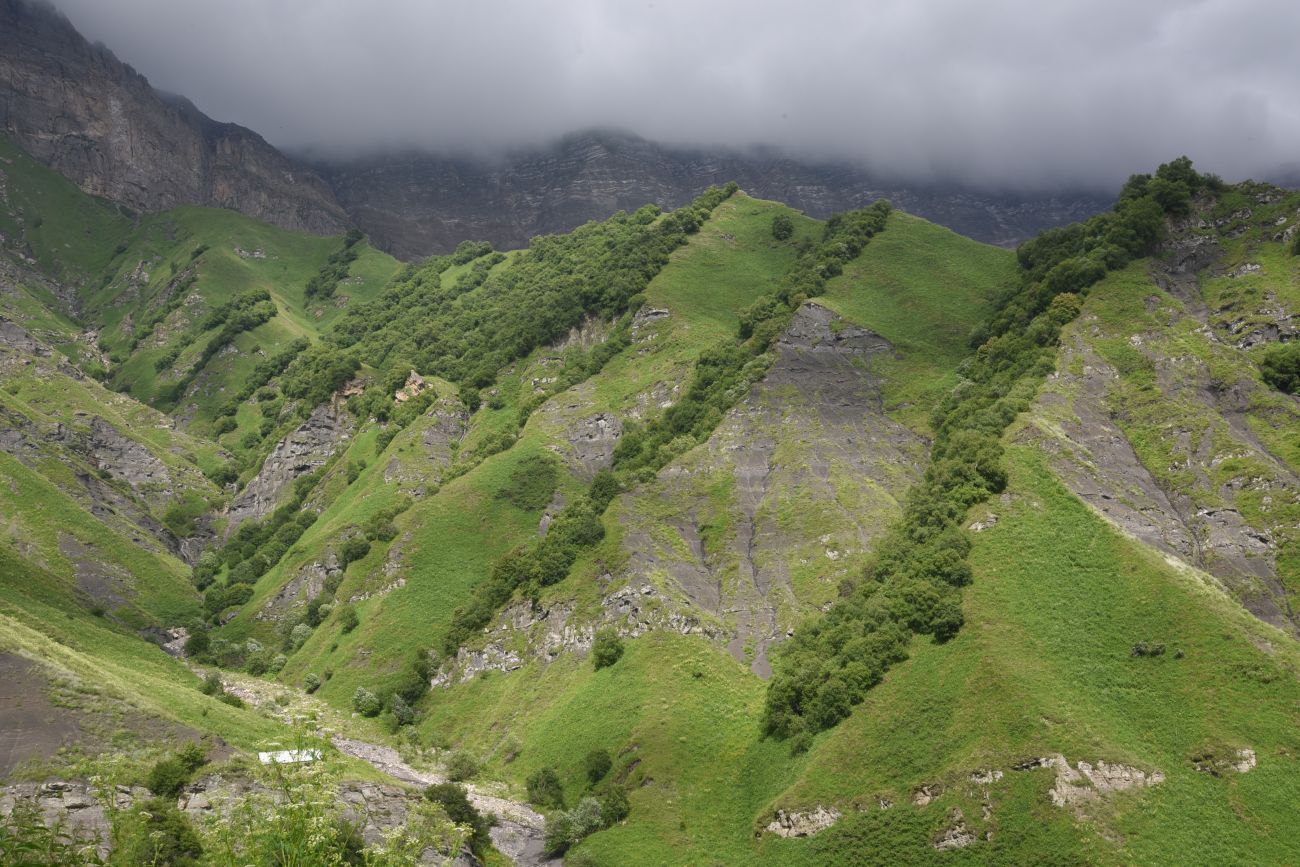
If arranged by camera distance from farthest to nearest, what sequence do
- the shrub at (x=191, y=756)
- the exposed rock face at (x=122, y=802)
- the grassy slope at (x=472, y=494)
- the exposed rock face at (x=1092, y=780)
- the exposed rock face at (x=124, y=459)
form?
the exposed rock face at (x=124, y=459) < the grassy slope at (x=472, y=494) < the exposed rock face at (x=1092, y=780) < the shrub at (x=191, y=756) < the exposed rock face at (x=122, y=802)

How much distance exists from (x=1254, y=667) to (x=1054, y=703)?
48.4 ft

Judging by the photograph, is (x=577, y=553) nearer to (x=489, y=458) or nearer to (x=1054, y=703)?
(x=489, y=458)

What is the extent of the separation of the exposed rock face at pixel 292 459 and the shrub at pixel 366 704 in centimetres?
6387

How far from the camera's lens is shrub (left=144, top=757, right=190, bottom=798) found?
170 feet

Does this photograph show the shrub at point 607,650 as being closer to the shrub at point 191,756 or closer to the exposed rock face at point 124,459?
the shrub at point 191,756

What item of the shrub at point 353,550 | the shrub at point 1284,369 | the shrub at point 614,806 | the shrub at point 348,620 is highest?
the shrub at point 1284,369

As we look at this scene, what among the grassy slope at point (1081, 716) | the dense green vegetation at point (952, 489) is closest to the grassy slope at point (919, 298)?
the dense green vegetation at point (952, 489)

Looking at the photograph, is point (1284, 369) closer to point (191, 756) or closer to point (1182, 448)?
point (1182, 448)

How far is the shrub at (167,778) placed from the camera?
51844 millimetres

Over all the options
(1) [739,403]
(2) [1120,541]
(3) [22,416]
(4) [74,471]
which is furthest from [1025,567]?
(3) [22,416]

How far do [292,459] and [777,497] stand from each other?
91.1 m

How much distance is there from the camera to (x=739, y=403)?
4823 inches

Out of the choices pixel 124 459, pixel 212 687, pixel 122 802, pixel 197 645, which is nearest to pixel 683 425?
pixel 197 645

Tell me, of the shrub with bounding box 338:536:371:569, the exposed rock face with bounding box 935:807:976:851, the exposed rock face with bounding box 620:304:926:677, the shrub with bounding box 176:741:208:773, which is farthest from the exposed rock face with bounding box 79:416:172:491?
the exposed rock face with bounding box 935:807:976:851
